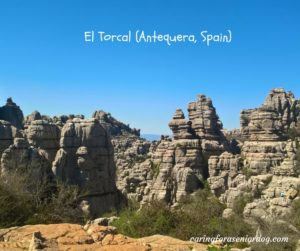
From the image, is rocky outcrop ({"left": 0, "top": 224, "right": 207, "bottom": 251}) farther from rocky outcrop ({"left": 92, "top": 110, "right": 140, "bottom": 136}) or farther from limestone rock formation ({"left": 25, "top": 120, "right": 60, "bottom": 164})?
rocky outcrop ({"left": 92, "top": 110, "right": 140, "bottom": 136})

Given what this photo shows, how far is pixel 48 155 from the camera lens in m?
30.3

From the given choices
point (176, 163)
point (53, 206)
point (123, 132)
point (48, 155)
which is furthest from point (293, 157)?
point (123, 132)

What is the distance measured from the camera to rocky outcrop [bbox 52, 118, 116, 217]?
30250mm

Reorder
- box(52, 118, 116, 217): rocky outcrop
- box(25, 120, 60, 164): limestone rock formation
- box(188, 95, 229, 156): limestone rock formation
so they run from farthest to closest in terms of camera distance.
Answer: box(188, 95, 229, 156): limestone rock formation → box(52, 118, 116, 217): rocky outcrop → box(25, 120, 60, 164): limestone rock formation

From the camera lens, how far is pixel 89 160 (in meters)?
30.9

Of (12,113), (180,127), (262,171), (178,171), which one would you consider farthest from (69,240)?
(12,113)

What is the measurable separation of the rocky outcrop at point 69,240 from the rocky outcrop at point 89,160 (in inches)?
814

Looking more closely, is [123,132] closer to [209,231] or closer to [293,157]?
[293,157]

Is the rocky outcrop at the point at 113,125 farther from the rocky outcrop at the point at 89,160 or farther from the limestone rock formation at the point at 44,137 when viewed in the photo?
the limestone rock formation at the point at 44,137

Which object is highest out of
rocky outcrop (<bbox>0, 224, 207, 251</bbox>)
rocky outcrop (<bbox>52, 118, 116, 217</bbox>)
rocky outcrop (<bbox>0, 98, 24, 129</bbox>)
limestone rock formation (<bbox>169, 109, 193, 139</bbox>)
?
rocky outcrop (<bbox>0, 98, 24, 129</bbox>)

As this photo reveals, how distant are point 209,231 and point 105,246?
1077 cm

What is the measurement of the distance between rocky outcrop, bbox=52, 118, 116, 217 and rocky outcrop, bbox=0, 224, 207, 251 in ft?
67.8

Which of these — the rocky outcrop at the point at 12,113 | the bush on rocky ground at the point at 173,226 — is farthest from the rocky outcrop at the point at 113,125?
the bush on rocky ground at the point at 173,226

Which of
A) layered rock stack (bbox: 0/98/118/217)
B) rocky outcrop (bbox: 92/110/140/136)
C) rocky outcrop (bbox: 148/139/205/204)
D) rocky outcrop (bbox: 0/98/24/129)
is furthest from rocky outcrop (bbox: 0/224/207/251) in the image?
rocky outcrop (bbox: 92/110/140/136)
